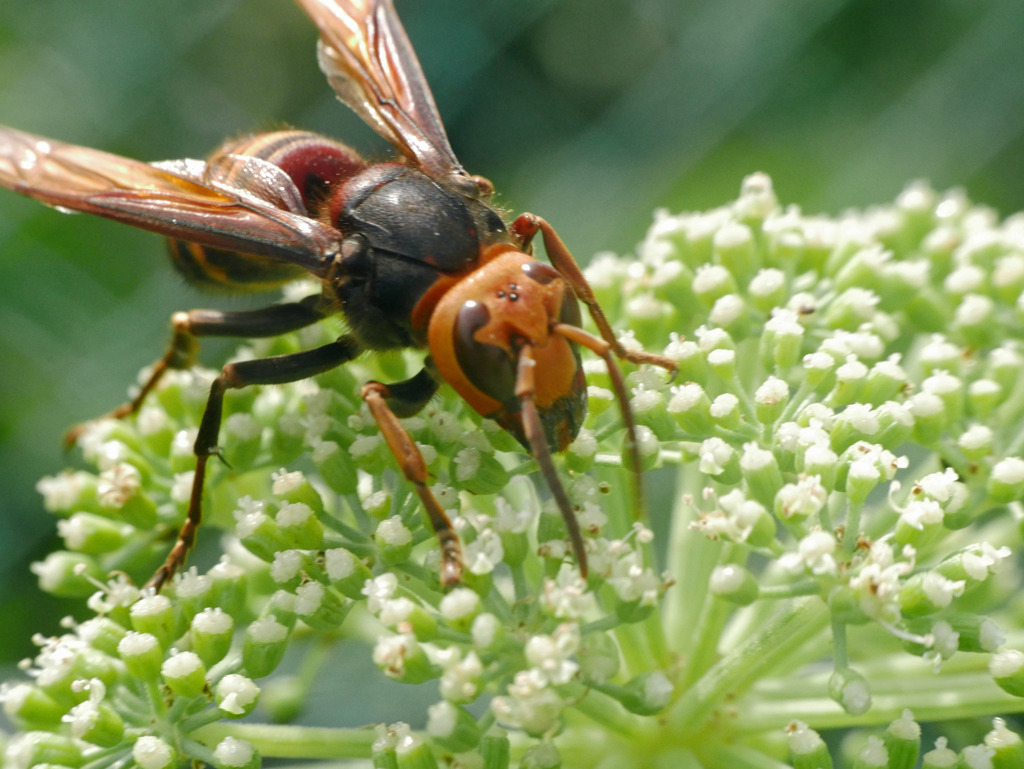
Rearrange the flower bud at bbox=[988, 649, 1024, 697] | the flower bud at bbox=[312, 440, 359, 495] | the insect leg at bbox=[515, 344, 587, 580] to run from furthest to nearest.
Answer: the flower bud at bbox=[312, 440, 359, 495] < the flower bud at bbox=[988, 649, 1024, 697] < the insect leg at bbox=[515, 344, 587, 580]

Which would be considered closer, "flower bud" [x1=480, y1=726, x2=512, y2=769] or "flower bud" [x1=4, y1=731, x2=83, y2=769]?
"flower bud" [x1=480, y1=726, x2=512, y2=769]

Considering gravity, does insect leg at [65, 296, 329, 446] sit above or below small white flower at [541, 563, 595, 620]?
above

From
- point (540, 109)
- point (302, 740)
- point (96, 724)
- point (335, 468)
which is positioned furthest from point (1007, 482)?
point (540, 109)

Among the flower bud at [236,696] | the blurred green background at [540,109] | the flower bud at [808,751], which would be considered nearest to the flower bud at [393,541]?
the flower bud at [236,696]

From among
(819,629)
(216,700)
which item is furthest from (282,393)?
(819,629)

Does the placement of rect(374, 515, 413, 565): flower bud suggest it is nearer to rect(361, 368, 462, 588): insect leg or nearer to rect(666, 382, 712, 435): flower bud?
rect(361, 368, 462, 588): insect leg

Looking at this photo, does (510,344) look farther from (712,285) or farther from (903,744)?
(903,744)

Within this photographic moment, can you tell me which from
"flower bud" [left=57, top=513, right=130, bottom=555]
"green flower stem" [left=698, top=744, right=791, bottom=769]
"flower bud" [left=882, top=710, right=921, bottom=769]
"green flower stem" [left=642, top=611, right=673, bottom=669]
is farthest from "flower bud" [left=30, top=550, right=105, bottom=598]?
"flower bud" [left=882, top=710, right=921, bottom=769]

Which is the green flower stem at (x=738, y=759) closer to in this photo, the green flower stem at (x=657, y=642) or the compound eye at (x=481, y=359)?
the green flower stem at (x=657, y=642)
